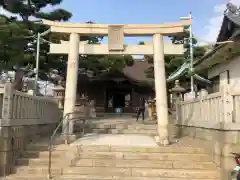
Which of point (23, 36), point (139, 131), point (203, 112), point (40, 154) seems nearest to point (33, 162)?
point (40, 154)

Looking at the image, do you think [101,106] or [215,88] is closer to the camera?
[215,88]

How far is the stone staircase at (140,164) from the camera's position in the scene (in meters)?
8.29

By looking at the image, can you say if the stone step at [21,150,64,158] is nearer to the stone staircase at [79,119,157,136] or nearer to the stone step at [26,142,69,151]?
the stone step at [26,142,69,151]

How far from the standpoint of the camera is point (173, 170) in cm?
852

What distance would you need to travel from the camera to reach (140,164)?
350 inches

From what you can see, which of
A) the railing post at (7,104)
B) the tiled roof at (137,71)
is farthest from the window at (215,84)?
the railing post at (7,104)

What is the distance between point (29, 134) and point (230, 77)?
33.4ft

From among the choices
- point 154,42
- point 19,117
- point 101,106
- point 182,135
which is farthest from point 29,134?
point 101,106

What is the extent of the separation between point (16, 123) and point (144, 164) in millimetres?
4267

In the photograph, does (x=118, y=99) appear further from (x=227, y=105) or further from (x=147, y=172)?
(x=227, y=105)

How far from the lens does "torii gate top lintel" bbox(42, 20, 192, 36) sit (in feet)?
39.4

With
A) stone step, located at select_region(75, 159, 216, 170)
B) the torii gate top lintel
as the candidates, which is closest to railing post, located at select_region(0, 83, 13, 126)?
stone step, located at select_region(75, 159, 216, 170)

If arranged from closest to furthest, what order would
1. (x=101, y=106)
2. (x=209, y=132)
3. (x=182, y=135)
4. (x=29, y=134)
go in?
(x=209, y=132) → (x=29, y=134) → (x=182, y=135) → (x=101, y=106)

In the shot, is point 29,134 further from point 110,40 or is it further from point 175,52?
point 175,52
